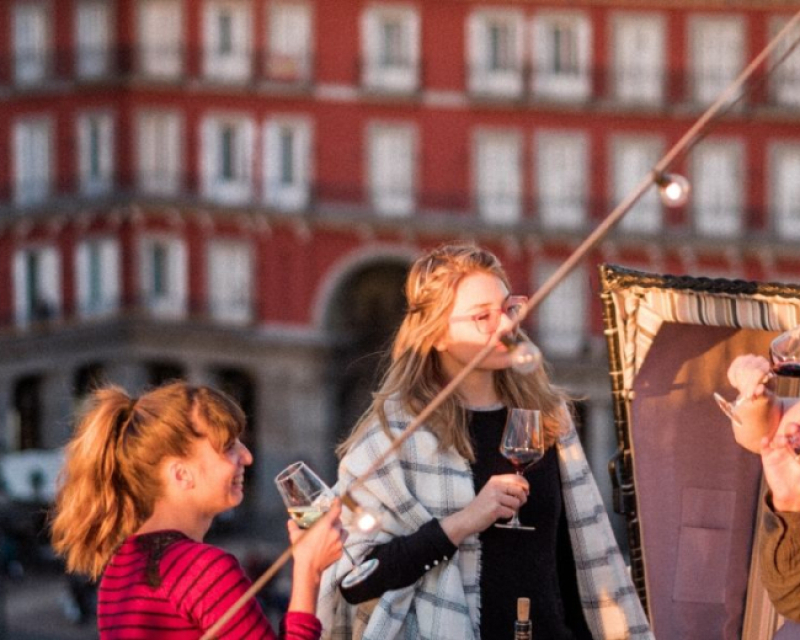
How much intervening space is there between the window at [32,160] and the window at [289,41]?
394 centimetres

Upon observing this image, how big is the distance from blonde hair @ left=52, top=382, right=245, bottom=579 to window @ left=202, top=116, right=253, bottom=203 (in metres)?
32.3

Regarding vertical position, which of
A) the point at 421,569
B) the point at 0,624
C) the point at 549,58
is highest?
the point at 549,58

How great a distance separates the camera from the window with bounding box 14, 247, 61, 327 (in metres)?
37.7

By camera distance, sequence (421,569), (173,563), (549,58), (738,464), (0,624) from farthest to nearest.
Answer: (549,58)
(0,624)
(738,464)
(421,569)
(173,563)

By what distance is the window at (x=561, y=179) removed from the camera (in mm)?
37125

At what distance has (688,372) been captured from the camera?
25.0ft

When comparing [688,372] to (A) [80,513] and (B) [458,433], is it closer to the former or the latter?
(B) [458,433]

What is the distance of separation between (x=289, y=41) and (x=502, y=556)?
31.5 m

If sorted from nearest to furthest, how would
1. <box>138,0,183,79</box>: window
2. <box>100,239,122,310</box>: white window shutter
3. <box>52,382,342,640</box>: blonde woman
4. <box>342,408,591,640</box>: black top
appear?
<box>52,382,342,640</box>: blonde woman, <box>342,408,591,640</box>: black top, <box>138,0,183,79</box>: window, <box>100,239,122,310</box>: white window shutter

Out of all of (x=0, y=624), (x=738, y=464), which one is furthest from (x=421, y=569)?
(x=0, y=624)

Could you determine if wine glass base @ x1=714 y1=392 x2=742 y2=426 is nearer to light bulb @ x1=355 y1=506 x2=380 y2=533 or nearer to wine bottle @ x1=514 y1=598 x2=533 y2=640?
wine bottle @ x1=514 y1=598 x2=533 y2=640

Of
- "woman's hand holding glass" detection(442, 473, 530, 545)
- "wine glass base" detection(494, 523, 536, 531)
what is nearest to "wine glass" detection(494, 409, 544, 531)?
"wine glass base" detection(494, 523, 536, 531)

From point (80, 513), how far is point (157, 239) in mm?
33147

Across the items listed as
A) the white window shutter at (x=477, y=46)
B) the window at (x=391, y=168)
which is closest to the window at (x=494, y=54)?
the white window shutter at (x=477, y=46)
